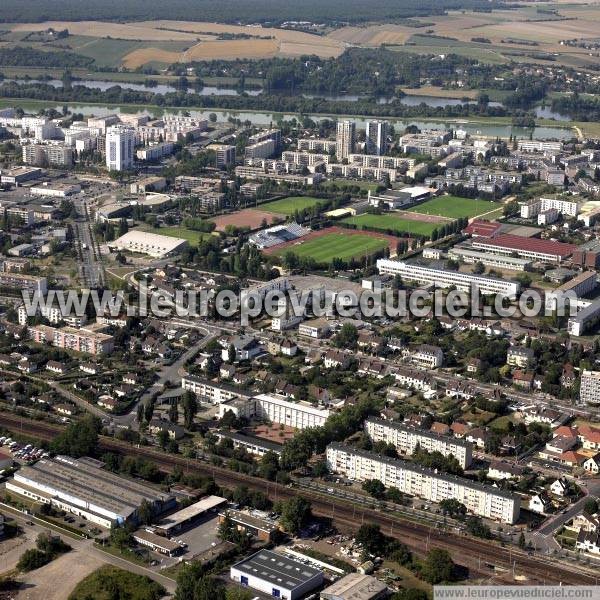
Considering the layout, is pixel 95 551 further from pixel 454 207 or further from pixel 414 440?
pixel 454 207

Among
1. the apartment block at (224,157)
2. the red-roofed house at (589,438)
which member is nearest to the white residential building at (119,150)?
the apartment block at (224,157)

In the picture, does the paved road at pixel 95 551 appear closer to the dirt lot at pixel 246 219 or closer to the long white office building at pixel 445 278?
the long white office building at pixel 445 278

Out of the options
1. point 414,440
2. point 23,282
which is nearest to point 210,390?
point 414,440

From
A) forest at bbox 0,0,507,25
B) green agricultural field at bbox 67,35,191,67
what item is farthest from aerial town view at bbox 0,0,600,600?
forest at bbox 0,0,507,25

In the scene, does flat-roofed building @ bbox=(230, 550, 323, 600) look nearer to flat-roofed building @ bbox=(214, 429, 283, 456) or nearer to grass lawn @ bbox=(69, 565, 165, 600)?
grass lawn @ bbox=(69, 565, 165, 600)

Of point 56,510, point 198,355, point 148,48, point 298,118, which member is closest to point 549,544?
point 56,510

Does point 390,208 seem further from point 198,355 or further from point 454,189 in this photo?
point 198,355

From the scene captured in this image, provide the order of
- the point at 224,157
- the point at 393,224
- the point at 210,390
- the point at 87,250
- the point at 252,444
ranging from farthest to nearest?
the point at 224,157 < the point at 393,224 < the point at 87,250 < the point at 210,390 < the point at 252,444

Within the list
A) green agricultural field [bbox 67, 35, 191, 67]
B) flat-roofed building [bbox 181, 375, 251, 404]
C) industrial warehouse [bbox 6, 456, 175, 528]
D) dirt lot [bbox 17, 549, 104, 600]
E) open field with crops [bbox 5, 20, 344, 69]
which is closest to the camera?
dirt lot [bbox 17, 549, 104, 600]
